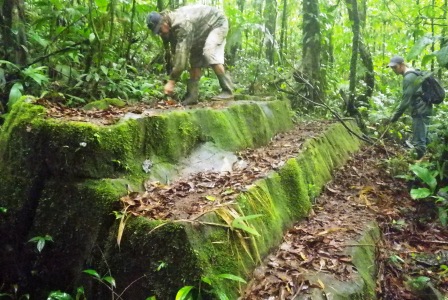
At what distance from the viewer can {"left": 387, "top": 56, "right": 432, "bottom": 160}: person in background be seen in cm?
779

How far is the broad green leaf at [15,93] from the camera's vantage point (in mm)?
5488

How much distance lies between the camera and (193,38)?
7.29 metres

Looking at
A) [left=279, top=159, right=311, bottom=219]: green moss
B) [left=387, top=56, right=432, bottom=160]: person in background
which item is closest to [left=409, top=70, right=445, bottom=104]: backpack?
[left=387, top=56, right=432, bottom=160]: person in background

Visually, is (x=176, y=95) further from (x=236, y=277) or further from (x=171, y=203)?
(x=236, y=277)

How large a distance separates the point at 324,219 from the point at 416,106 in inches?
159

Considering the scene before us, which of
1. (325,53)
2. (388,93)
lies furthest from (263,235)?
(388,93)

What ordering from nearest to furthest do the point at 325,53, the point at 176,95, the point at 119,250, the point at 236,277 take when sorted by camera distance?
the point at 236,277 < the point at 119,250 < the point at 176,95 < the point at 325,53

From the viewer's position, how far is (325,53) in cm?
1276

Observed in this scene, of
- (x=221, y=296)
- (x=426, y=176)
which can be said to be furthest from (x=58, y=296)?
(x=426, y=176)

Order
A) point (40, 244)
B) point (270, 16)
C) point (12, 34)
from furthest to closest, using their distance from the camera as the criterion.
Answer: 1. point (270, 16)
2. point (12, 34)
3. point (40, 244)

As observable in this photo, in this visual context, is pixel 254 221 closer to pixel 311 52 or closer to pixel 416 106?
pixel 416 106

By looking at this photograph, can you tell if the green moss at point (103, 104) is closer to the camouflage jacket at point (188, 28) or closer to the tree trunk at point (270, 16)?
the camouflage jacket at point (188, 28)

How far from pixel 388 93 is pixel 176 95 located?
892cm

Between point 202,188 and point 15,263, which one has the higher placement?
point 202,188
